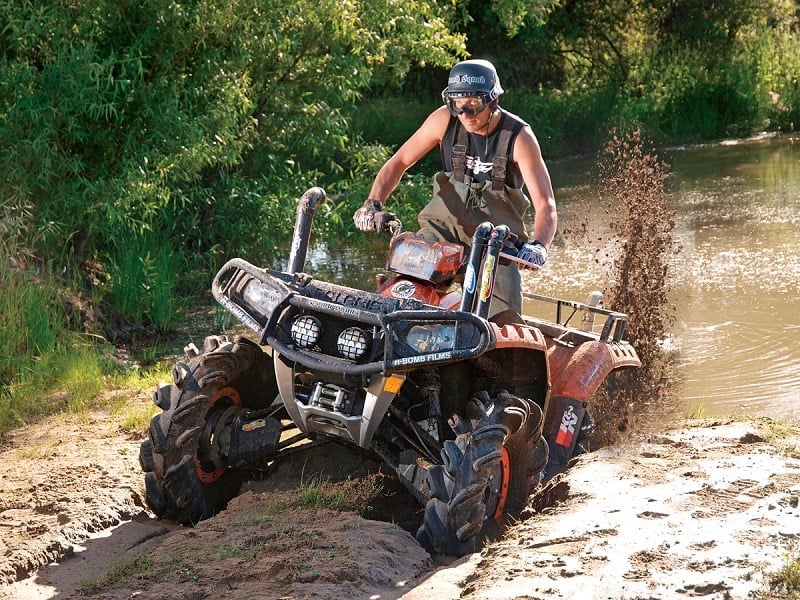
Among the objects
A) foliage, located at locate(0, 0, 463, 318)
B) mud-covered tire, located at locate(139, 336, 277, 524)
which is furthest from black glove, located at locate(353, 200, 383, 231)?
foliage, located at locate(0, 0, 463, 318)

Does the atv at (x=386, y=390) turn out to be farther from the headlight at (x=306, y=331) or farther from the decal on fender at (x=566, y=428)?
the decal on fender at (x=566, y=428)

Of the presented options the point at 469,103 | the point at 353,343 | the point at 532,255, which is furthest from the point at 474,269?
the point at 469,103

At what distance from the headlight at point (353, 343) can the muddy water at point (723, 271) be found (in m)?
3.54

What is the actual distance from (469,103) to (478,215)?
0.66 meters

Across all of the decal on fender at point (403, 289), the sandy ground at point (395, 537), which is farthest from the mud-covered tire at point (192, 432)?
the decal on fender at point (403, 289)

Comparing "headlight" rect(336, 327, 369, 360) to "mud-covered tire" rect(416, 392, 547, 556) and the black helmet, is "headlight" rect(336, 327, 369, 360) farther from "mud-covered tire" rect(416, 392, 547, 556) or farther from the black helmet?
the black helmet

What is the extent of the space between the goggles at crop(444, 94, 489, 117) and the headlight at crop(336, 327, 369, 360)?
4.87ft

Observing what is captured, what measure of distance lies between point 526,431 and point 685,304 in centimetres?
598

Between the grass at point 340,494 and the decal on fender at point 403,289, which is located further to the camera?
the decal on fender at point 403,289

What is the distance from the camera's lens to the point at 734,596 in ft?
16.4

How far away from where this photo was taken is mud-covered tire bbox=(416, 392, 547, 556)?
226 inches

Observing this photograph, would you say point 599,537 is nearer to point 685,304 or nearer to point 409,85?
point 685,304

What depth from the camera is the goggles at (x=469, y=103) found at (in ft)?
21.9

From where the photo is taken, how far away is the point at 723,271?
519 inches
